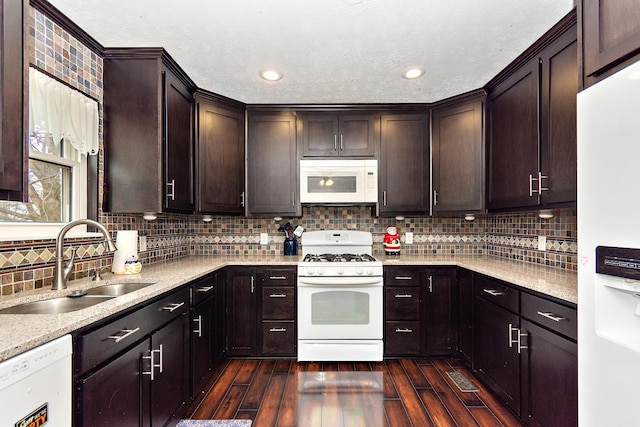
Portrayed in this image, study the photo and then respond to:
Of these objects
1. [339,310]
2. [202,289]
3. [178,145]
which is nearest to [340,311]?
[339,310]

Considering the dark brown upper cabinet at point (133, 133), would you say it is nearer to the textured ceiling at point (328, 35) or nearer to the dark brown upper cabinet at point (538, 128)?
the textured ceiling at point (328, 35)

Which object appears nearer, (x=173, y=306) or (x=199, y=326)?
(x=173, y=306)

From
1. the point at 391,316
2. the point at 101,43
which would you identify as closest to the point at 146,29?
the point at 101,43

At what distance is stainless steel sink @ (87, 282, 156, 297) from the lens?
5.48 feet

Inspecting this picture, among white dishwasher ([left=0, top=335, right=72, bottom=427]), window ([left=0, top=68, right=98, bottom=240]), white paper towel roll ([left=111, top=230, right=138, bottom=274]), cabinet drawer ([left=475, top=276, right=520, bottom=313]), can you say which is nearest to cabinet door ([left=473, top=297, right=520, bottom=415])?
cabinet drawer ([left=475, top=276, right=520, bottom=313])

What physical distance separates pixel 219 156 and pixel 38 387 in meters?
2.11

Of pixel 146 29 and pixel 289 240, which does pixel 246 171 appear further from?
pixel 146 29

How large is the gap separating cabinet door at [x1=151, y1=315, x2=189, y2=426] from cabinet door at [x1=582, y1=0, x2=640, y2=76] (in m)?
2.23

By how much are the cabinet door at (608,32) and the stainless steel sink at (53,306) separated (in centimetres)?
237

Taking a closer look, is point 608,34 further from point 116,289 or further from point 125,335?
point 116,289

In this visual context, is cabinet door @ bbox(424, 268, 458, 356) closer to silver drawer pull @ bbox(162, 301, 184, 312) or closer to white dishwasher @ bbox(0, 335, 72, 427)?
silver drawer pull @ bbox(162, 301, 184, 312)

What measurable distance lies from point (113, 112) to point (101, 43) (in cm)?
42

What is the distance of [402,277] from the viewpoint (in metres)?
2.71

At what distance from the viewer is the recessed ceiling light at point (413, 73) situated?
2257 millimetres
